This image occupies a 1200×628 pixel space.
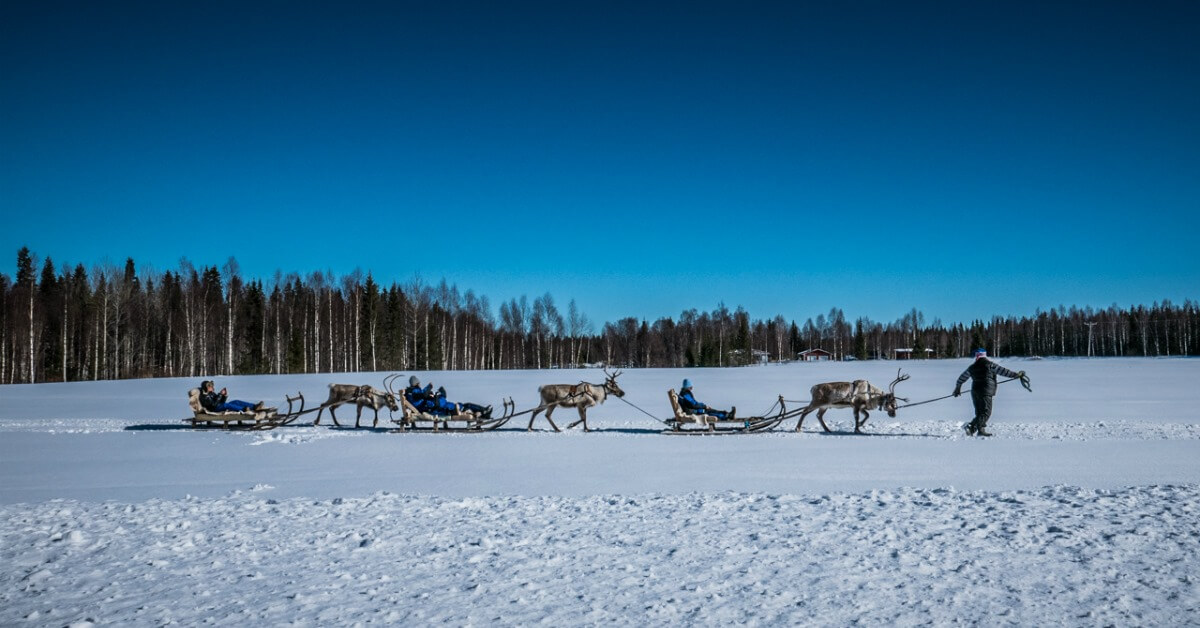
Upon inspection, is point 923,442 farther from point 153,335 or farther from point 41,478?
point 153,335

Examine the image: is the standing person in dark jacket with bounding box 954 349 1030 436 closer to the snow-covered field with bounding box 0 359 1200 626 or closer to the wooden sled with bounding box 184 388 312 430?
the snow-covered field with bounding box 0 359 1200 626

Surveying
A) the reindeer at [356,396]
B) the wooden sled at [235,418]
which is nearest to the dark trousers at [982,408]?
the reindeer at [356,396]

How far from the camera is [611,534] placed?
5.22 meters

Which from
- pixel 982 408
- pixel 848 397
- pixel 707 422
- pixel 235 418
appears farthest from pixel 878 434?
pixel 235 418

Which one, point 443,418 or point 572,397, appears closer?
point 443,418

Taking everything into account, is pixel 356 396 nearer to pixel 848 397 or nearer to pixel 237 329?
pixel 848 397

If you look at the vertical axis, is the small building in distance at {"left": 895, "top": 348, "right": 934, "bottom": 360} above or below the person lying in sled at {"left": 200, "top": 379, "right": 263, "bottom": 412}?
below

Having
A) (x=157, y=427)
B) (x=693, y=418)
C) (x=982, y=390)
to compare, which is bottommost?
(x=157, y=427)

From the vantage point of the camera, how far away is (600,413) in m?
18.3

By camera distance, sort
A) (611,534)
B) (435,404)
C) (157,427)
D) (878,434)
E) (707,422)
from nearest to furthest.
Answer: (611,534)
(878,434)
(707,422)
(435,404)
(157,427)

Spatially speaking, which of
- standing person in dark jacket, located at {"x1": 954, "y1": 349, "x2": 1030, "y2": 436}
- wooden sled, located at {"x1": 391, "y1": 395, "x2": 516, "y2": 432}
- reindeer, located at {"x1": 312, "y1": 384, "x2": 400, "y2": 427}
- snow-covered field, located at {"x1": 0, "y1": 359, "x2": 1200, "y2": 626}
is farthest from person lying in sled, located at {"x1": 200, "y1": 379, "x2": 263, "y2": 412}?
standing person in dark jacket, located at {"x1": 954, "y1": 349, "x2": 1030, "y2": 436}

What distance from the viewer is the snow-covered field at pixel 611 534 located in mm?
3764

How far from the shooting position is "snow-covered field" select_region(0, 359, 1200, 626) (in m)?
3.76

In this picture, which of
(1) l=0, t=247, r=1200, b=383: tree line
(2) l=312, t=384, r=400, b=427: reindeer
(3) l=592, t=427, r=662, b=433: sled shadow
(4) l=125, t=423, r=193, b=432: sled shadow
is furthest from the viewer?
(1) l=0, t=247, r=1200, b=383: tree line
